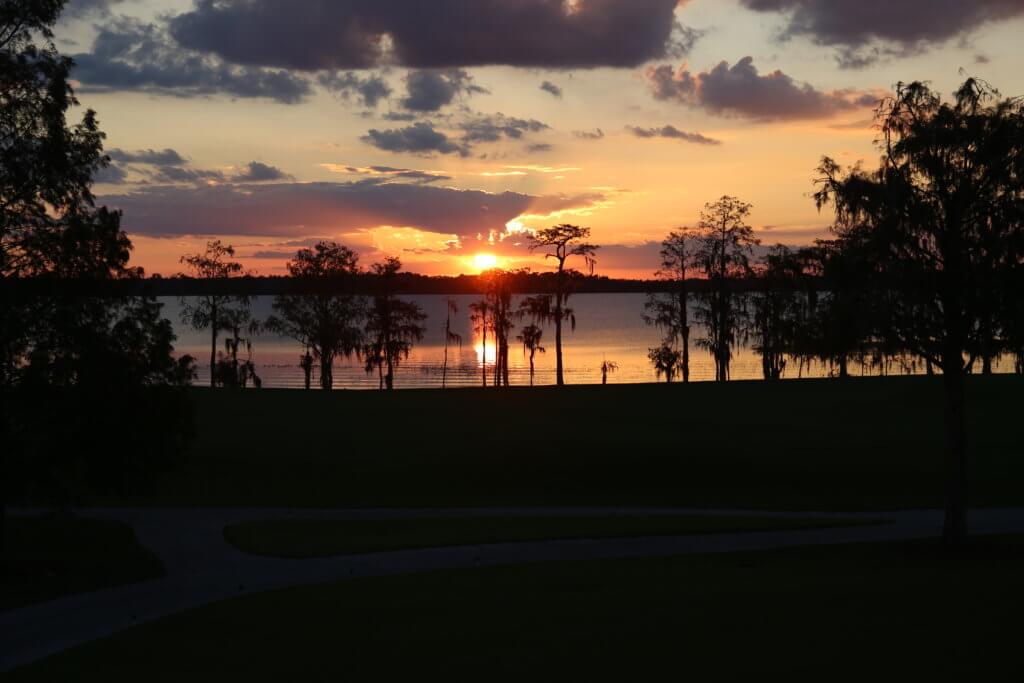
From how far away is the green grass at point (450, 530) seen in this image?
20.4 m

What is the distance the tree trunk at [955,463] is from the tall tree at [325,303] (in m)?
68.1

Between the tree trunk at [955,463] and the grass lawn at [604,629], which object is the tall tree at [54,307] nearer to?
the grass lawn at [604,629]

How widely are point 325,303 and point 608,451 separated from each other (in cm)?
5655

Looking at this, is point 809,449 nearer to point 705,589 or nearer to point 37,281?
point 705,589

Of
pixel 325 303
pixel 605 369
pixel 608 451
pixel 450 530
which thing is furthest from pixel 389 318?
pixel 450 530

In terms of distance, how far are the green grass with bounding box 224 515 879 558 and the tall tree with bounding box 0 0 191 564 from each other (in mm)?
4086

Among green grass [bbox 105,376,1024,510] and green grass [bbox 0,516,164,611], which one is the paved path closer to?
green grass [bbox 0,516,164,611]

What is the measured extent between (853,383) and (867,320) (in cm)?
3469

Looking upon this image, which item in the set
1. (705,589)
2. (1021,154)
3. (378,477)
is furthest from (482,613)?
(378,477)

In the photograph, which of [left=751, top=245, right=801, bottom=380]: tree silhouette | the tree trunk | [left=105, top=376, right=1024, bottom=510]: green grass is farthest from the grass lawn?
[left=751, top=245, right=801, bottom=380]: tree silhouette

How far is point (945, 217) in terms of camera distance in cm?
1864

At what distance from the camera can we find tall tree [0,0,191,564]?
17.5 m

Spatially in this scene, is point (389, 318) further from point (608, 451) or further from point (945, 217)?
point (945, 217)

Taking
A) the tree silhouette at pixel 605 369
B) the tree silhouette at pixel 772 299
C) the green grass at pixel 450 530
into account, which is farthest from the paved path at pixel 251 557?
the tree silhouette at pixel 772 299
